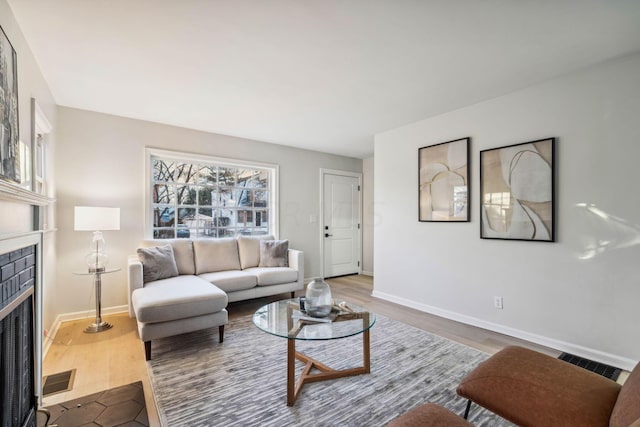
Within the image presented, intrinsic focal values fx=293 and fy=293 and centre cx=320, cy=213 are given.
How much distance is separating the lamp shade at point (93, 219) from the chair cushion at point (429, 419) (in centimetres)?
320

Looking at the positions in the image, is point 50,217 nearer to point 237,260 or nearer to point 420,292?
point 237,260

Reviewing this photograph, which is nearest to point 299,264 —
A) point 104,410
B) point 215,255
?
point 215,255

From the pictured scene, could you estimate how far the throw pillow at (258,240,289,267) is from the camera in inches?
163

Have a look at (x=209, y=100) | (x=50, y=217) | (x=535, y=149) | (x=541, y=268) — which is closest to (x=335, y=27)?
(x=209, y=100)

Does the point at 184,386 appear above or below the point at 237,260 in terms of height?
below

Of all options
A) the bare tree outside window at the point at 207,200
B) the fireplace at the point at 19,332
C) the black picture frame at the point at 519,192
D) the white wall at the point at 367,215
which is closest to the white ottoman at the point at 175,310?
the fireplace at the point at 19,332

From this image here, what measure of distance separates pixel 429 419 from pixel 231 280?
275 cm

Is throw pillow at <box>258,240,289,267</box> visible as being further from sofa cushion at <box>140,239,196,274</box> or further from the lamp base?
the lamp base

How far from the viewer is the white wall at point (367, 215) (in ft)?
19.3

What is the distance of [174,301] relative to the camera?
8.12 feet

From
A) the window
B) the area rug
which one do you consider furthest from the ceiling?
the area rug

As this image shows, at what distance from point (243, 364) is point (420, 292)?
2.36 meters

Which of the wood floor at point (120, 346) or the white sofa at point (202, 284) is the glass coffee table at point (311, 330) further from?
the wood floor at point (120, 346)

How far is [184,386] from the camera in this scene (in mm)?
2031
